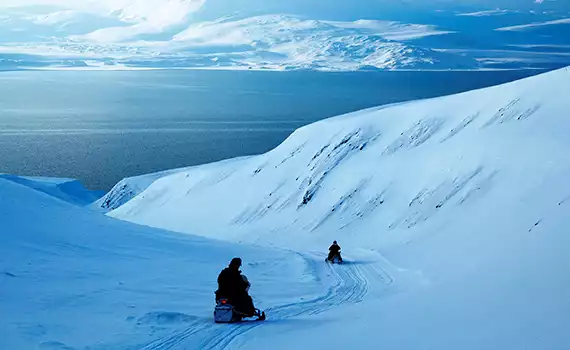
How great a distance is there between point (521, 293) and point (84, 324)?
317 inches

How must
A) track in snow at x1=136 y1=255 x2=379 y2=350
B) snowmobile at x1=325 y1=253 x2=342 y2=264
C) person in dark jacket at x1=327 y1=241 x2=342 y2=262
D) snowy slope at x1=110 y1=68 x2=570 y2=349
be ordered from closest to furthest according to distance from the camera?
track in snow at x1=136 y1=255 x2=379 y2=350, snowy slope at x1=110 y1=68 x2=570 y2=349, person in dark jacket at x1=327 y1=241 x2=342 y2=262, snowmobile at x1=325 y1=253 x2=342 y2=264

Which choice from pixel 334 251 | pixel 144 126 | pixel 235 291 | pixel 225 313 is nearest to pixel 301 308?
pixel 235 291

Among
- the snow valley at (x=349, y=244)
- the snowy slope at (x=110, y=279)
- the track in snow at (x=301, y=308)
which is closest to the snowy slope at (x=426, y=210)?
the snow valley at (x=349, y=244)

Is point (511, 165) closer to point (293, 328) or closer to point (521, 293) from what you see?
point (521, 293)

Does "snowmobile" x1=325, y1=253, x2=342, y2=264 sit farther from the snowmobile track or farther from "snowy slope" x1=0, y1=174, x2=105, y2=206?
"snowy slope" x1=0, y1=174, x2=105, y2=206

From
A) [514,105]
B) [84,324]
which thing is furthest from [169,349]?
[514,105]

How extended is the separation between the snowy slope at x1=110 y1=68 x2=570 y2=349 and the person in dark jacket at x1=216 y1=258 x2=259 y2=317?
1144 mm

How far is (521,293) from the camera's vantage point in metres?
11.9

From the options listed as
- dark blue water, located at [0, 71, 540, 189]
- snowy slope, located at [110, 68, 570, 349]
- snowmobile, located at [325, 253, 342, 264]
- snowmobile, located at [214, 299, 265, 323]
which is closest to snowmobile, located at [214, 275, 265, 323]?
snowmobile, located at [214, 299, 265, 323]

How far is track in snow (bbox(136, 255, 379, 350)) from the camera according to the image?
9.80m

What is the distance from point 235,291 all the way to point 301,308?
2183mm

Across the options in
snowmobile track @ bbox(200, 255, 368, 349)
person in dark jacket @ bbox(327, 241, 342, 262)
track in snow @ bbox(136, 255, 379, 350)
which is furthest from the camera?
person in dark jacket @ bbox(327, 241, 342, 262)

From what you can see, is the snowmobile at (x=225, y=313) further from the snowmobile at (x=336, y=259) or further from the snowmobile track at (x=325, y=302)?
the snowmobile at (x=336, y=259)

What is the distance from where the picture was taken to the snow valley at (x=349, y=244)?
10125 millimetres
